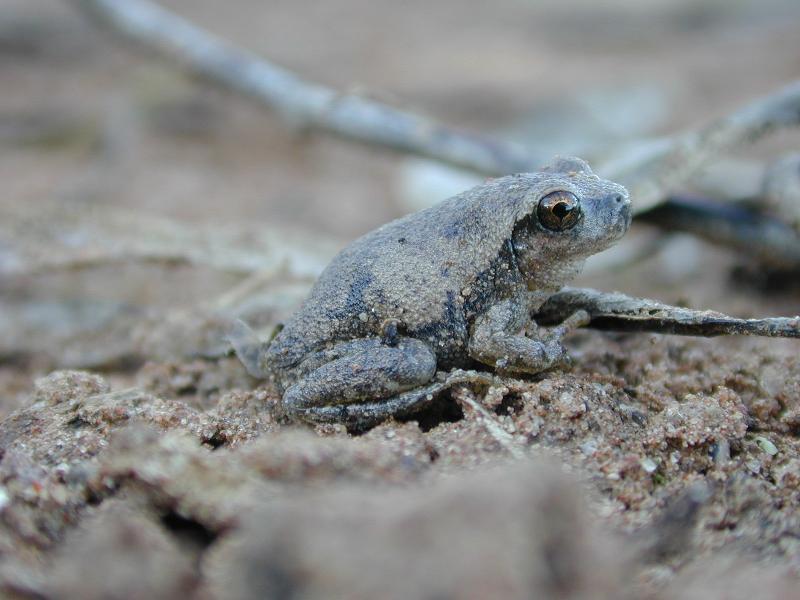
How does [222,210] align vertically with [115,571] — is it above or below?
above

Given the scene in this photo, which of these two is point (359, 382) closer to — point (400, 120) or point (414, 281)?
point (414, 281)

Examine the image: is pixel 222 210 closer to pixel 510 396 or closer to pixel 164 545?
pixel 510 396

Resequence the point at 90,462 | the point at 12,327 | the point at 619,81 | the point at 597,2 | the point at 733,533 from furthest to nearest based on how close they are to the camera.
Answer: the point at 597,2
the point at 619,81
the point at 12,327
the point at 90,462
the point at 733,533

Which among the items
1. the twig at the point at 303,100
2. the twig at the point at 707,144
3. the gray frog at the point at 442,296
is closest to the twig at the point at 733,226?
the twig at the point at 707,144

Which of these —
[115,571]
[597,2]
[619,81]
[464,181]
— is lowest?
[115,571]

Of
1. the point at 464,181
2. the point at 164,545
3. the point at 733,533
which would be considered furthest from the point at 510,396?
the point at 464,181

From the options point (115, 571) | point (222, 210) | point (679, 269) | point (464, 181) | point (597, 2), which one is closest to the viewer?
point (115, 571)

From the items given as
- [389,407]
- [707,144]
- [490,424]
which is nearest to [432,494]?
[490,424]
